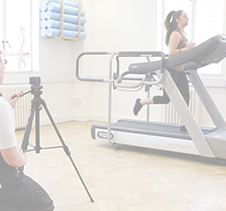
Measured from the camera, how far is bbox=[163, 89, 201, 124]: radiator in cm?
507

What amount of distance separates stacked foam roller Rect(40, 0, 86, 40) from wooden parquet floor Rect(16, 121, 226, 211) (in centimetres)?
212

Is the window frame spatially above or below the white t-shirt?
above

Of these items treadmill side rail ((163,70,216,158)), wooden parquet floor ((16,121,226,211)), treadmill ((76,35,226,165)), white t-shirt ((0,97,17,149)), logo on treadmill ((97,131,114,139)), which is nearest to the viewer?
white t-shirt ((0,97,17,149))

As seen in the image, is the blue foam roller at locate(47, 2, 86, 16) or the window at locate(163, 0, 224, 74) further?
the blue foam roller at locate(47, 2, 86, 16)

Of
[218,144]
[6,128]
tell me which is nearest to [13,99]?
[6,128]

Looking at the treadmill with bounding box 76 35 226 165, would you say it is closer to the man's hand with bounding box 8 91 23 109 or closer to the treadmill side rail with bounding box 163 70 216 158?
the treadmill side rail with bounding box 163 70 216 158

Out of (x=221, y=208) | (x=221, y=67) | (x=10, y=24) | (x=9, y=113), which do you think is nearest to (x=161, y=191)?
(x=221, y=208)

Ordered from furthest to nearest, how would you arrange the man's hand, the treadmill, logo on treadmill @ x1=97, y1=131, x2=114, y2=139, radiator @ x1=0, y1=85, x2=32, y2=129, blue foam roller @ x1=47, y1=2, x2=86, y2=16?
blue foam roller @ x1=47, y1=2, x2=86, y2=16 < radiator @ x1=0, y1=85, x2=32, y2=129 < logo on treadmill @ x1=97, y1=131, x2=114, y2=139 < the treadmill < the man's hand

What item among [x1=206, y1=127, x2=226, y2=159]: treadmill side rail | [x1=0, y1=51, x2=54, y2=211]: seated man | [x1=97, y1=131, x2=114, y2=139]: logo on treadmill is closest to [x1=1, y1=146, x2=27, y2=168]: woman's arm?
[x1=0, y1=51, x2=54, y2=211]: seated man

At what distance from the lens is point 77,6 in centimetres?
569

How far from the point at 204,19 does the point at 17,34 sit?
3.08m

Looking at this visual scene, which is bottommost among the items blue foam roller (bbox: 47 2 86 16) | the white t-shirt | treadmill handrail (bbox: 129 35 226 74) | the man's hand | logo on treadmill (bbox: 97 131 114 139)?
logo on treadmill (bbox: 97 131 114 139)

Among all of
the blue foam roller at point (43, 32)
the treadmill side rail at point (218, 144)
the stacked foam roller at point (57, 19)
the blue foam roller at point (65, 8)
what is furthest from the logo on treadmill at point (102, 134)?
the blue foam roller at point (65, 8)

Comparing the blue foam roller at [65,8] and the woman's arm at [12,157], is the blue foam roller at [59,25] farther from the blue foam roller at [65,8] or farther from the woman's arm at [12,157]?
the woman's arm at [12,157]
